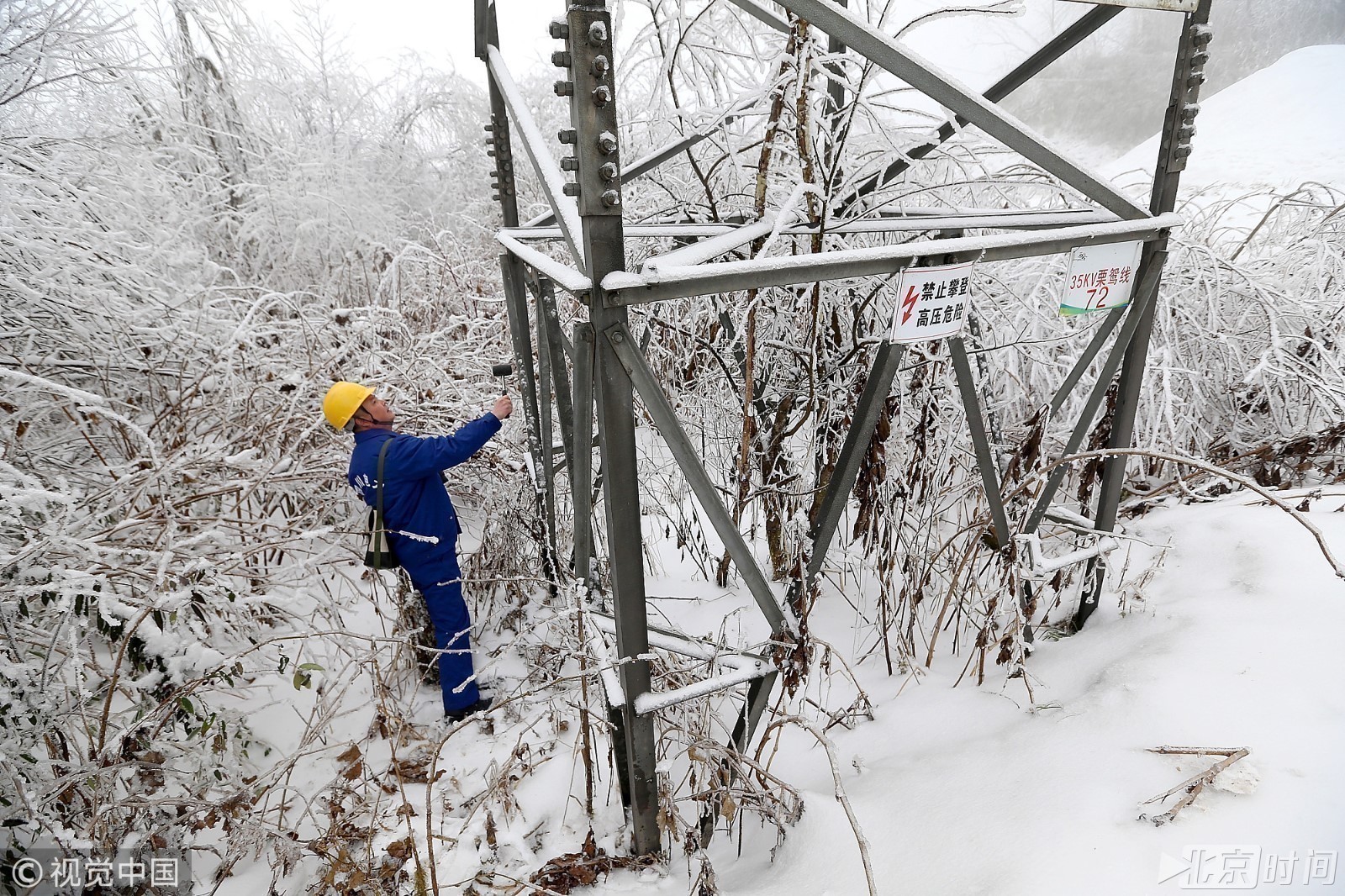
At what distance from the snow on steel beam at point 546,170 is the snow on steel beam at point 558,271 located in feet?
0.09

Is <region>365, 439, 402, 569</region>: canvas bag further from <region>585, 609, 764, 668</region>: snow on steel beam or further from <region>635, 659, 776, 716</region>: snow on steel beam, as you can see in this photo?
<region>635, 659, 776, 716</region>: snow on steel beam

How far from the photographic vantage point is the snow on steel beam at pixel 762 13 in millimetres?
1896

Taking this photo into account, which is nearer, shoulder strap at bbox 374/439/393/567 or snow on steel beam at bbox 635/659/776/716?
snow on steel beam at bbox 635/659/776/716

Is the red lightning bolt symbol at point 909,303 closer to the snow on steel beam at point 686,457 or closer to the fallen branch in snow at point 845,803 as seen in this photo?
the snow on steel beam at point 686,457

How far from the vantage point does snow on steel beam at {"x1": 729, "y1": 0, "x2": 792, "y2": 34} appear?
74.7 inches

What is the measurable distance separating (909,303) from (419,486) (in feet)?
7.75

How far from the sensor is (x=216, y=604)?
230cm

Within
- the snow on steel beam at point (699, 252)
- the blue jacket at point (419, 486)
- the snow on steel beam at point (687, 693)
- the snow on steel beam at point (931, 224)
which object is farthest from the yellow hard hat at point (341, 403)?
the snow on steel beam at point (687, 693)

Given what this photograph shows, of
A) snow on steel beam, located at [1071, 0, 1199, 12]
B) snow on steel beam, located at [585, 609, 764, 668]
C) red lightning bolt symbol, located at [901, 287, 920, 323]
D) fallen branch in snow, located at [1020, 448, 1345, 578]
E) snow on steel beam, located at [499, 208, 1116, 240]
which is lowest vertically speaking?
snow on steel beam, located at [585, 609, 764, 668]

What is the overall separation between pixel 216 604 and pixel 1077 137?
27.6 m

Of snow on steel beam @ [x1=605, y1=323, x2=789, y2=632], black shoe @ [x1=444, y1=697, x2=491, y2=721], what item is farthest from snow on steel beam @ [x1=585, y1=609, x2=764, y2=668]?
black shoe @ [x1=444, y1=697, x2=491, y2=721]

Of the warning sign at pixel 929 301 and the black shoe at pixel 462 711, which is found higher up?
the warning sign at pixel 929 301

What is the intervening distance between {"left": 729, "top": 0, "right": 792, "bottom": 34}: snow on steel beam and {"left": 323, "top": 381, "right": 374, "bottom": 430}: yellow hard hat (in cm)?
221

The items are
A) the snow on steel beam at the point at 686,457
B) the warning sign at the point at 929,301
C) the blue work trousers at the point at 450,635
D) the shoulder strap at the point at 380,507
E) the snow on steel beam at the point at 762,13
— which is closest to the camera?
the snow on steel beam at the point at 686,457
